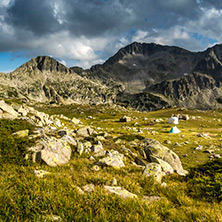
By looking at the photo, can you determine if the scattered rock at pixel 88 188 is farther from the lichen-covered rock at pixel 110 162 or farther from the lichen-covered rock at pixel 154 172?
the lichen-covered rock at pixel 154 172

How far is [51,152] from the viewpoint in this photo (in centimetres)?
883

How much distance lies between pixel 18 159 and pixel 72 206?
221 inches

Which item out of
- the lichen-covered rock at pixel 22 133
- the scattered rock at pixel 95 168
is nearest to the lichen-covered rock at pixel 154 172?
the scattered rock at pixel 95 168

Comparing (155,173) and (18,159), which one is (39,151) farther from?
(155,173)

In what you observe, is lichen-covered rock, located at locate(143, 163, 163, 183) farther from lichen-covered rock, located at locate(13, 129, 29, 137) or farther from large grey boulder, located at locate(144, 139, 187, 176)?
lichen-covered rock, located at locate(13, 129, 29, 137)

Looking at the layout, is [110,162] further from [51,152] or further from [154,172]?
[51,152]

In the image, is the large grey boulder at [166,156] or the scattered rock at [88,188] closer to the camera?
the scattered rock at [88,188]

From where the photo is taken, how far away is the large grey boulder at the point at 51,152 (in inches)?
324

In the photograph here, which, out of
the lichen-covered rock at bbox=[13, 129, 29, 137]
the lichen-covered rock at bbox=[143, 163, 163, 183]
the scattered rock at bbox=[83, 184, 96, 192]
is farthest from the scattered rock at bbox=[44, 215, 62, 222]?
the lichen-covered rock at bbox=[13, 129, 29, 137]

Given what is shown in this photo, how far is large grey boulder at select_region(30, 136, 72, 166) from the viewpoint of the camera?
27.0 feet

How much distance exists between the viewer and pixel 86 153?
10922 millimetres

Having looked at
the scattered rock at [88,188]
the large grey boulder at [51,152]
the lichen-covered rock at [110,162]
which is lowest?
the lichen-covered rock at [110,162]

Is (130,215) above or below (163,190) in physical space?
above

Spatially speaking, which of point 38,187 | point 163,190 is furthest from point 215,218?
point 38,187
